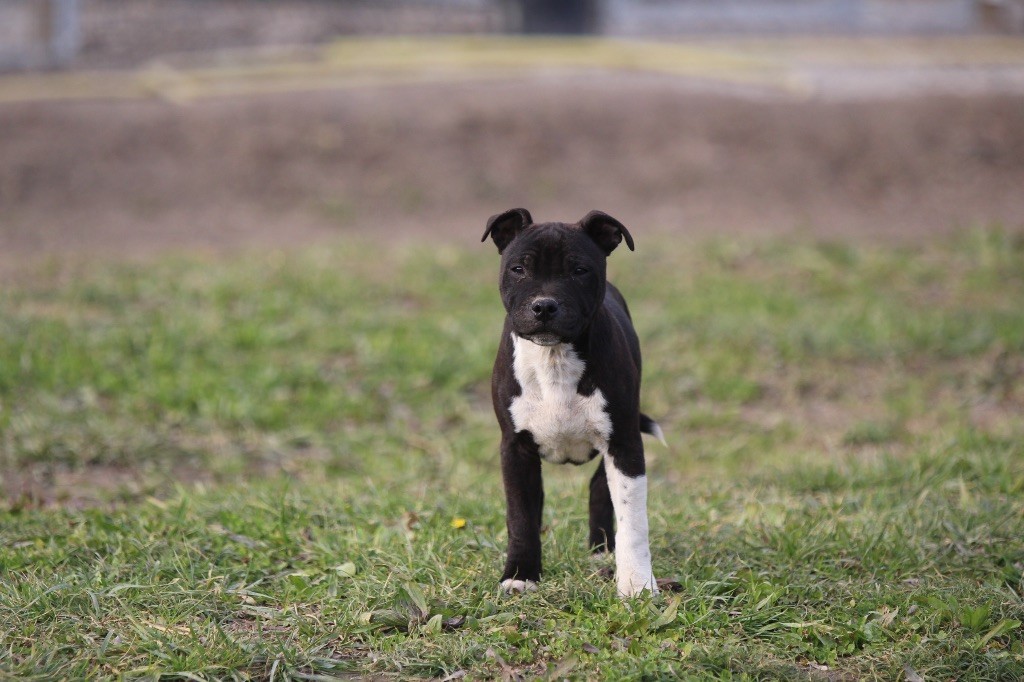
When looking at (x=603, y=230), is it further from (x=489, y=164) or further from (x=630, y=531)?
(x=489, y=164)

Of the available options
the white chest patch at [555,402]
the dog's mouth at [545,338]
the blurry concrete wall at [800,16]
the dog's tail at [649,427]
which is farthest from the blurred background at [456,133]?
the dog's mouth at [545,338]

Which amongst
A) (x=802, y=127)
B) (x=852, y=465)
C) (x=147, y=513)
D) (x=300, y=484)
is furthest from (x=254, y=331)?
(x=802, y=127)

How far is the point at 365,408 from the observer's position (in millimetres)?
8242

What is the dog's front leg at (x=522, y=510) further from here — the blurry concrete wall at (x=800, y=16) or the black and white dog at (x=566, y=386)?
the blurry concrete wall at (x=800, y=16)

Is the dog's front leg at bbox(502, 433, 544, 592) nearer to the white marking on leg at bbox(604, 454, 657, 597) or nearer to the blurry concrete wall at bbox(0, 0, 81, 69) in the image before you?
the white marking on leg at bbox(604, 454, 657, 597)

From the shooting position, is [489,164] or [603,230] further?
[489,164]

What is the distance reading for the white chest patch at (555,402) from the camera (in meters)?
4.00

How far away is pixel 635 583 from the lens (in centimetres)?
414

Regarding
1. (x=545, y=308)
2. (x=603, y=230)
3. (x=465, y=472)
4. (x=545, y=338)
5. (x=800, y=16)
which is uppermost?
(x=800, y=16)

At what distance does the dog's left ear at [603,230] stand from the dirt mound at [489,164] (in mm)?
9329

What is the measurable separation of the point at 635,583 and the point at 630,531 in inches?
8.3

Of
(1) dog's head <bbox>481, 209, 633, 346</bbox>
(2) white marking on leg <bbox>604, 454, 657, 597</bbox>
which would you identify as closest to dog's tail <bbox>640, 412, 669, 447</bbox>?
(2) white marking on leg <bbox>604, 454, 657, 597</bbox>

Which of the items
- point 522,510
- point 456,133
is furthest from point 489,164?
point 522,510

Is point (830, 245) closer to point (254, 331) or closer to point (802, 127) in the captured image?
point (802, 127)
